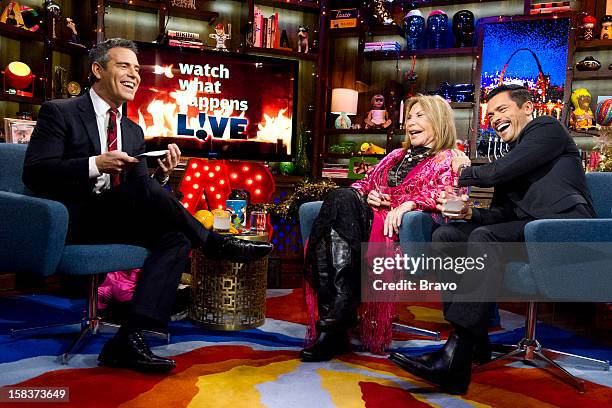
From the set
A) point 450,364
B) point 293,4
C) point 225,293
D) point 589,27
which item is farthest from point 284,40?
point 450,364

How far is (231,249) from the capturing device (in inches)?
89.7

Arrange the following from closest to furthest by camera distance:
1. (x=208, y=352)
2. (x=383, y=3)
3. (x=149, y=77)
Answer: (x=208, y=352), (x=149, y=77), (x=383, y=3)

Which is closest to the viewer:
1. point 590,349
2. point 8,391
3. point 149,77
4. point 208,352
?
point 8,391

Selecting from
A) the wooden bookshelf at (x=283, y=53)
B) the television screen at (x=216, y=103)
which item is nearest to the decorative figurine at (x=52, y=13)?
the television screen at (x=216, y=103)

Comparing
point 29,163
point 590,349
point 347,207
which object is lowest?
point 590,349

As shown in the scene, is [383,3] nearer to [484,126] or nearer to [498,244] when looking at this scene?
[484,126]

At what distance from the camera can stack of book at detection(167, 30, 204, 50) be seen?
4.34m

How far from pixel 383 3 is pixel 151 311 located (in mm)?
3788

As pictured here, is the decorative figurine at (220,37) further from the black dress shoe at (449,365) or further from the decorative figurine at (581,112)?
the black dress shoe at (449,365)

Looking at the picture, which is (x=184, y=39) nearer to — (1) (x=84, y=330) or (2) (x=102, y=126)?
(2) (x=102, y=126)

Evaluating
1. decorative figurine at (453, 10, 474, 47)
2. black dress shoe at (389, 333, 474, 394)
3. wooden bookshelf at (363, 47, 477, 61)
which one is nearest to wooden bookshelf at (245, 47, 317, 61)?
wooden bookshelf at (363, 47, 477, 61)

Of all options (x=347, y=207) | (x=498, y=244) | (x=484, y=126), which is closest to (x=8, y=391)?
(x=347, y=207)

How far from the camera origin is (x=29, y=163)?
210 cm

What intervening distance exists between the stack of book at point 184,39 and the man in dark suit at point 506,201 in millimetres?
2720
